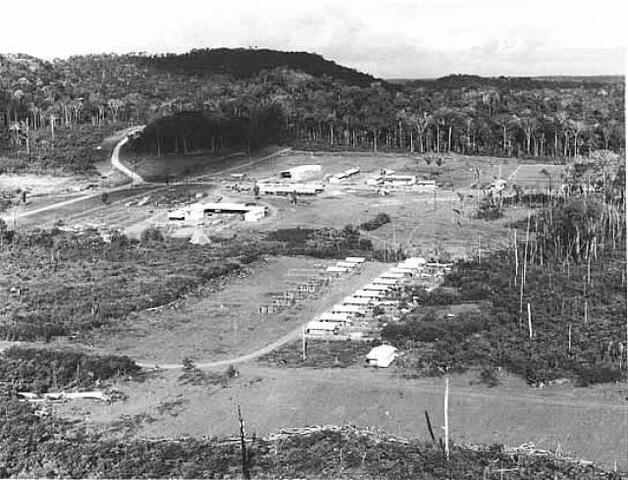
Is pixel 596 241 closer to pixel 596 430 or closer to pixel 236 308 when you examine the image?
pixel 236 308

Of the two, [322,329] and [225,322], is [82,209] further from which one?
[322,329]

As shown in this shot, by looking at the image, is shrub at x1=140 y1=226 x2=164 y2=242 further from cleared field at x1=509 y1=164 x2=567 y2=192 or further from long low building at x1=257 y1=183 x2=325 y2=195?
cleared field at x1=509 y1=164 x2=567 y2=192

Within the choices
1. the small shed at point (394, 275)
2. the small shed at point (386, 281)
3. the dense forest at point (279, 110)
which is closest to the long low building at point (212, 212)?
the small shed at point (394, 275)

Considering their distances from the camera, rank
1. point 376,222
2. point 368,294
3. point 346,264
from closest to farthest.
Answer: point 368,294 → point 346,264 → point 376,222

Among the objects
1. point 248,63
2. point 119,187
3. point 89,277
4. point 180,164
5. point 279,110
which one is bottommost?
point 89,277

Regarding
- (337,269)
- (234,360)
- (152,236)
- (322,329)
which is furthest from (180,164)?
(234,360)

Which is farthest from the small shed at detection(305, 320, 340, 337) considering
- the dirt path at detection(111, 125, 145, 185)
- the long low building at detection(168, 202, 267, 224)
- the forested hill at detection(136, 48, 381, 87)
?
the forested hill at detection(136, 48, 381, 87)
